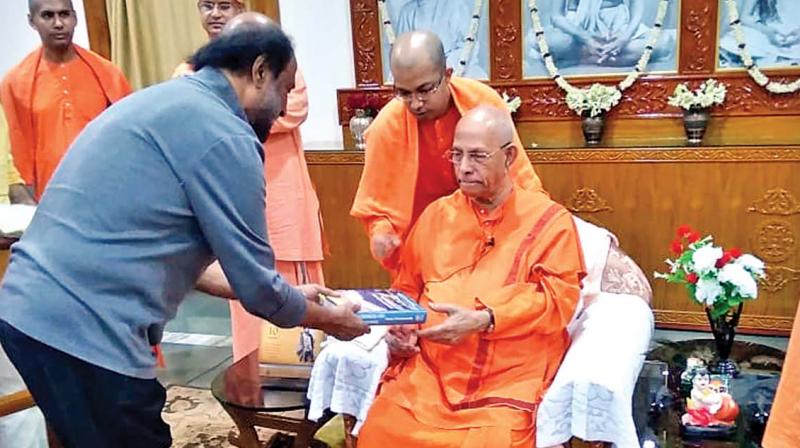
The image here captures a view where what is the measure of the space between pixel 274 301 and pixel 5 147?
1.47 metres

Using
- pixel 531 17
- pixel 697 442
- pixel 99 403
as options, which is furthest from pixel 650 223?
pixel 99 403

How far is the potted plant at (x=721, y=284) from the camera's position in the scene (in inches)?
96.0

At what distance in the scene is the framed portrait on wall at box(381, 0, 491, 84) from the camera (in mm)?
4141

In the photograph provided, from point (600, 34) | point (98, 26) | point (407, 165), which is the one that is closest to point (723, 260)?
point (407, 165)

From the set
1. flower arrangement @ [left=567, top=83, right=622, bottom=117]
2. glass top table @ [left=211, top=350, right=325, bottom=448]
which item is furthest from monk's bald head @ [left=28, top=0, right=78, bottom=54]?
flower arrangement @ [left=567, top=83, right=622, bottom=117]

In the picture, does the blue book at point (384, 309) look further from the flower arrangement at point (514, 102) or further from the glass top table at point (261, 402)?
the flower arrangement at point (514, 102)

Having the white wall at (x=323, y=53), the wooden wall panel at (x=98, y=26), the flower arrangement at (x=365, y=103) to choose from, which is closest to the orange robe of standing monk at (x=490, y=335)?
the flower arrangement at (x=365, y=103)

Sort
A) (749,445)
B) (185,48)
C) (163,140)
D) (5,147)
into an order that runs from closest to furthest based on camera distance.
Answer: (163,140)
(749,445)
(5,147)
(185,48)

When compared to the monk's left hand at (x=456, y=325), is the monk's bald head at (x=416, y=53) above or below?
above

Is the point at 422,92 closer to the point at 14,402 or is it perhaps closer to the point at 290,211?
the point at 290,211

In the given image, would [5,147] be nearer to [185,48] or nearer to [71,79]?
[71,79]

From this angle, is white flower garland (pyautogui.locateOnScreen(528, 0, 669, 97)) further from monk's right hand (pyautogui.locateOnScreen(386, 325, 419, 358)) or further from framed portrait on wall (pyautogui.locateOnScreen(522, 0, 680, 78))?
monk's right hand (pyautogui.locateOnScreen(386, 325, 419, 358))

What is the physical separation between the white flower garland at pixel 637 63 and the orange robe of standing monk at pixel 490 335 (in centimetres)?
189

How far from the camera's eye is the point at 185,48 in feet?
16.0
